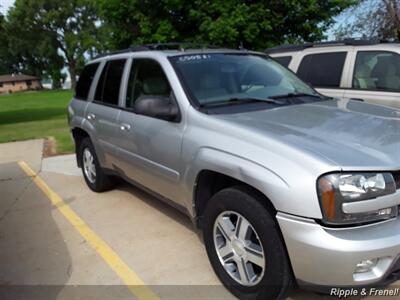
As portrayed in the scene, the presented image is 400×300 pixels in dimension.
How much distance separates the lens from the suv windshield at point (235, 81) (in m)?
3.74

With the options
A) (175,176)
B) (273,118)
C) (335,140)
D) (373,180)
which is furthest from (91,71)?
(373,180)

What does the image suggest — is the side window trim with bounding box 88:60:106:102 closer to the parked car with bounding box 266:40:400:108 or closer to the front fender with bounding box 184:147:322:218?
the front fender with bounding box 184:147:322:218

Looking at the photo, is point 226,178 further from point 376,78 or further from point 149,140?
point 376,78

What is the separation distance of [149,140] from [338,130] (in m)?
1.74

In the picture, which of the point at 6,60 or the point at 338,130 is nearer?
the point at 338,130

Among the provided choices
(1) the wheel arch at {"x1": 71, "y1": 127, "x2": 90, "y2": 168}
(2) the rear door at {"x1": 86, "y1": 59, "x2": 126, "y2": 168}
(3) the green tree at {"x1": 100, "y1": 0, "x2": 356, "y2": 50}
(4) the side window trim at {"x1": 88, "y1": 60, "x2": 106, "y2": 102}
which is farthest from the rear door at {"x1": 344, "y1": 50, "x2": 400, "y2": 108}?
(3) the green tree at {"x1": 100, "y1": 0, "x2": 356, "y2": 50}

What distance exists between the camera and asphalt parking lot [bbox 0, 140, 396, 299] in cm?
347

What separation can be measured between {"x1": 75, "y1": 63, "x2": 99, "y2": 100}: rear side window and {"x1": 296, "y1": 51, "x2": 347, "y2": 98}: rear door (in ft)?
11.1

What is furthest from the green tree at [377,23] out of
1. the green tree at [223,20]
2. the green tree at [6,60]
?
the green tree at [6,60]

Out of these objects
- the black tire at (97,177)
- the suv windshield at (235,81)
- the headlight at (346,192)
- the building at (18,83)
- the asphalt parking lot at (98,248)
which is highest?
the suv windshield at (235,81)

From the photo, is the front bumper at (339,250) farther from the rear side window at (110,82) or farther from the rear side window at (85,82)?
the rear side window at (85,82)

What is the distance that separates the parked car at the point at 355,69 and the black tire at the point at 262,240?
379cm

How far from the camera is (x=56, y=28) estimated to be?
64.6 metres

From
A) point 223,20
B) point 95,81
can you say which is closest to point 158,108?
point 95,81
